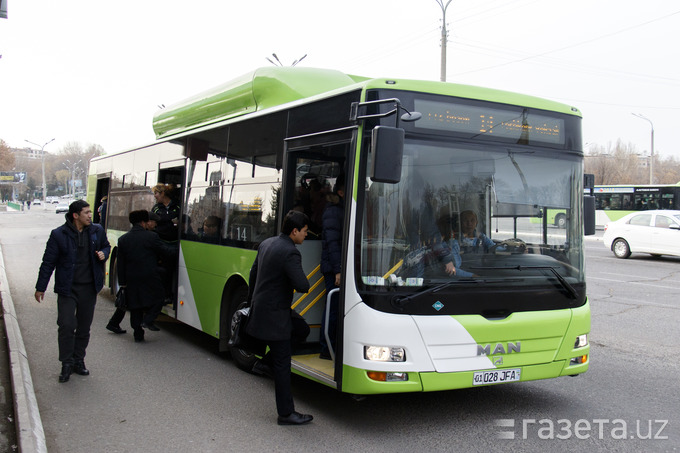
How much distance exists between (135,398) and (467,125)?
4.03 metres

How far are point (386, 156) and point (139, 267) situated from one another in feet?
16.4

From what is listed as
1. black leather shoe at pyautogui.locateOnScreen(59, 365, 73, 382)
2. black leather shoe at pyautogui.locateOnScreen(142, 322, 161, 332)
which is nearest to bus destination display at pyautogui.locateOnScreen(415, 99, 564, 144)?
black leather shoe at pyautogui.locateOnScreen(59, 365, 73, 382)

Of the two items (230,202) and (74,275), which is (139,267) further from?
(230,202)

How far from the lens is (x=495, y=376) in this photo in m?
5.12

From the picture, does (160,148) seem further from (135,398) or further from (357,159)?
(357,159)

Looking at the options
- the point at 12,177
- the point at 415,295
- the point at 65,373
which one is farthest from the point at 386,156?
the point at 12,177

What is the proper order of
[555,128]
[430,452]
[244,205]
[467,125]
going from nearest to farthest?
[430,452]
[467,125]
[555,128]
[244,205]

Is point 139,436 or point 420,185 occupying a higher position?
point 420,185

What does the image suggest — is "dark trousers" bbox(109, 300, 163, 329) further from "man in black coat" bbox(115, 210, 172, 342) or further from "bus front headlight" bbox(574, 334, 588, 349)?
"bus front headlight" bbox(574, 334, 588, 349)

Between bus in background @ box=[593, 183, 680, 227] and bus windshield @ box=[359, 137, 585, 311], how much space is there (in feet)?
117

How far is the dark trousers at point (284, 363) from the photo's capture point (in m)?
5.15

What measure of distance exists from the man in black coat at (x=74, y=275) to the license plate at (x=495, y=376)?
419 cm

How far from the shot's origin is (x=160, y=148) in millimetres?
9812

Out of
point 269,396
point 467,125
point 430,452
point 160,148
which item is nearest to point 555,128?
point 467,125
